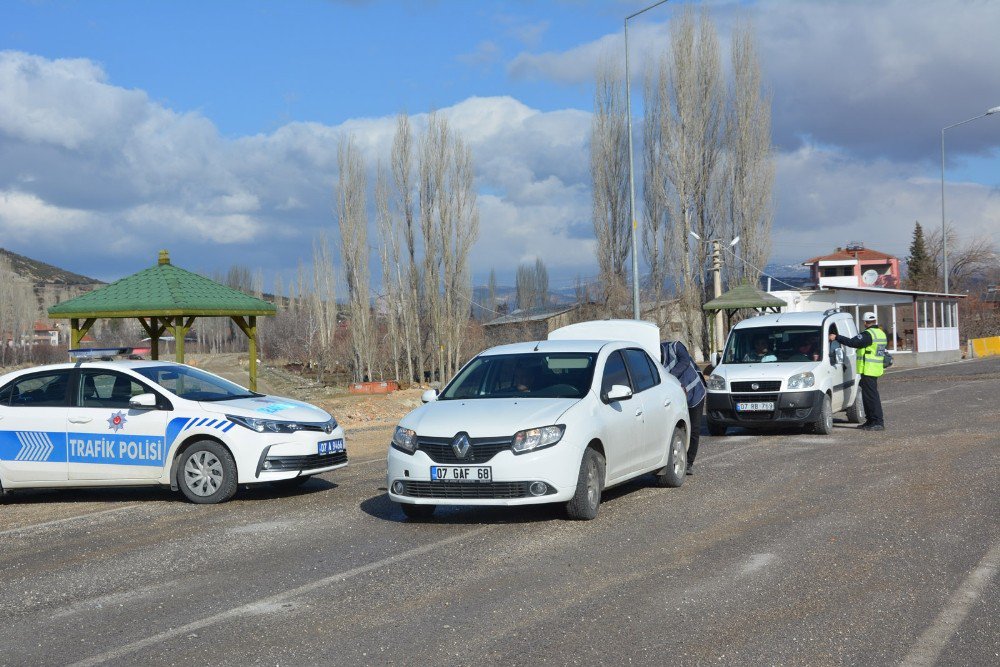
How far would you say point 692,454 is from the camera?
477 inches

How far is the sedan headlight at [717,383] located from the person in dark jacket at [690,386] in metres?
4.10

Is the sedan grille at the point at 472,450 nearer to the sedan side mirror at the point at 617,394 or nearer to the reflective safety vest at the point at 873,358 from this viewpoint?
the sedan side mirror at the point at 617,394

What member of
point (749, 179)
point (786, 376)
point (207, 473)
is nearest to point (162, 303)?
point (207, 473)

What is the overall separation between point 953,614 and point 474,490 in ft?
12.8

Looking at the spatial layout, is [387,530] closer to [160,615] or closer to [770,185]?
[160,615]

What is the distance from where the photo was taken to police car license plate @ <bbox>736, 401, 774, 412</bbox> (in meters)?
16.5

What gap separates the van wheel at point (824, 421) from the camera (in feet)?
53.9

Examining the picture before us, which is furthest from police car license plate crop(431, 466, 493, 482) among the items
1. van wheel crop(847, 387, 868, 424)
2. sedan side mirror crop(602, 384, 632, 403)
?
van wheel crop(847, 387, 868, 424)

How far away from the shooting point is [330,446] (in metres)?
11.2

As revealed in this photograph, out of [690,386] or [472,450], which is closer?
[472,450]

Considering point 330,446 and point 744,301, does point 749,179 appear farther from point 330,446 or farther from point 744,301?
point 330,446

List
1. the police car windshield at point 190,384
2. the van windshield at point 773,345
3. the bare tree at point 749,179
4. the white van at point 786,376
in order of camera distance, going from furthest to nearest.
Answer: the bare tree at point 749,179
the van windshield at point 773,345
the white van at point 786,376
the police car windshield at point 190,384

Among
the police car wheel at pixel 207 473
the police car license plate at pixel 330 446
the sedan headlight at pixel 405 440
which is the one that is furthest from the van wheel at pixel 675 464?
the police car wheel at pixel 207 473

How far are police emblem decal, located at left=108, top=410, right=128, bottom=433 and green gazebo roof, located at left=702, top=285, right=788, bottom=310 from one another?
26.3 metres
